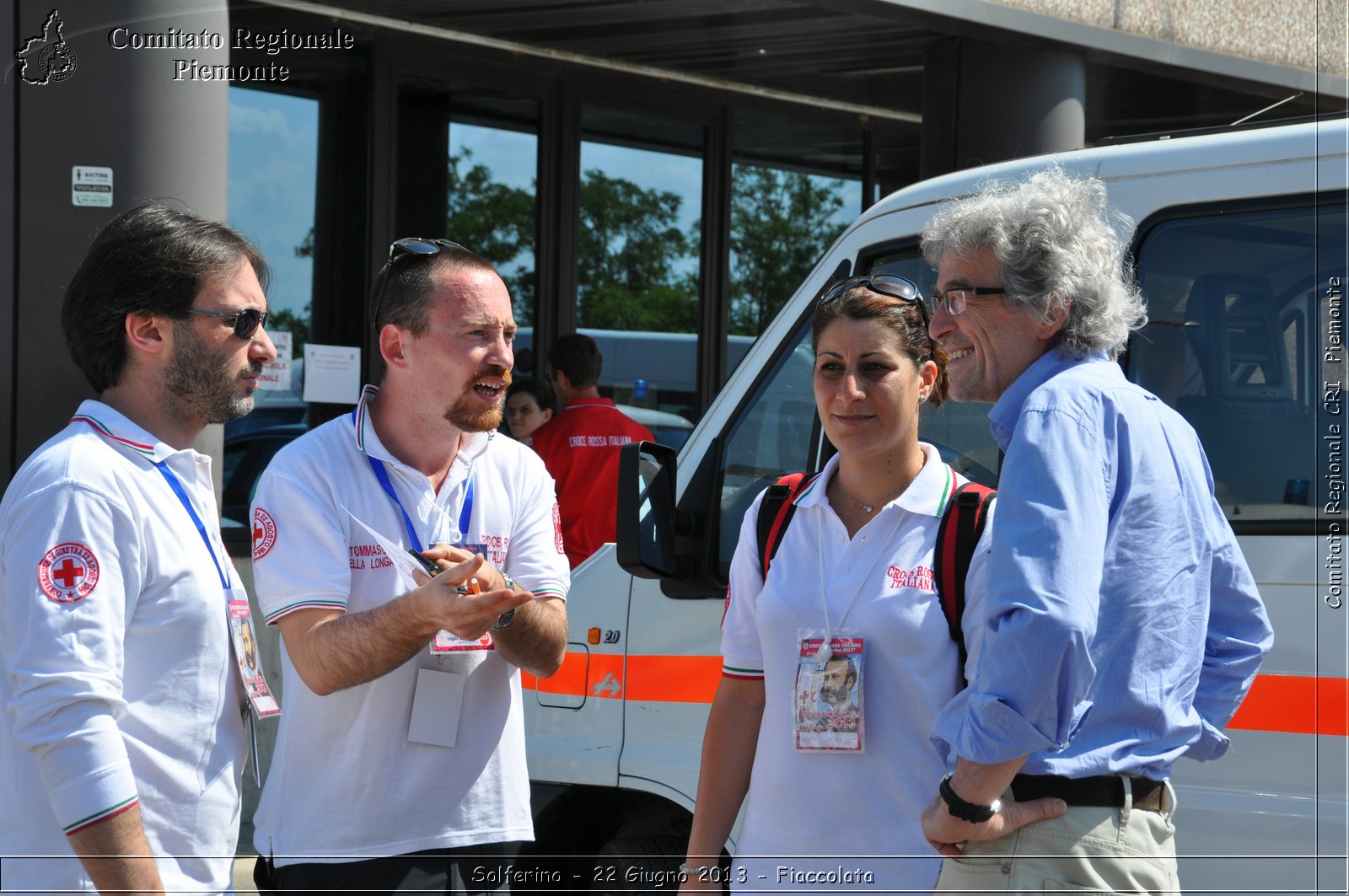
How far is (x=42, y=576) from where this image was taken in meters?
2.05

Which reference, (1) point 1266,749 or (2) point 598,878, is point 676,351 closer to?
(2) point 598,878

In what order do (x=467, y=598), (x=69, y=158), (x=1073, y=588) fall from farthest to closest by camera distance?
(x=69, y=158) → (x=467, y=598) → (x=1073, y=588)

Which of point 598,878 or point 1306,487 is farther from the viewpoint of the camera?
point 598,878

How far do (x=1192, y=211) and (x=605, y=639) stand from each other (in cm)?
192

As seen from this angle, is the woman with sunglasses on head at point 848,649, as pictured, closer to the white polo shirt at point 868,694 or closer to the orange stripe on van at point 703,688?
the white polo shirt at point 868,694

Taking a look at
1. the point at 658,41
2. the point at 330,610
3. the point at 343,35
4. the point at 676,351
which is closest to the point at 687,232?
the point at 676,351

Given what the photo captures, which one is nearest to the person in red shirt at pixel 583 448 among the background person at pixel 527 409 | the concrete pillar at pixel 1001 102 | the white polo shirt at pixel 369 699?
the background person at pixel 527 409

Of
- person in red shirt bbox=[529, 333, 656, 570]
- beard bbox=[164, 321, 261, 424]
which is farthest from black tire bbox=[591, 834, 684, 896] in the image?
person in red shirt bbox=[529, 333, 656, 570]

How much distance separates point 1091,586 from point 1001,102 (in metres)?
6.01

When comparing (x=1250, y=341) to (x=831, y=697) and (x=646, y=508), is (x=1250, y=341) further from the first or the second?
(x=646, y=508)

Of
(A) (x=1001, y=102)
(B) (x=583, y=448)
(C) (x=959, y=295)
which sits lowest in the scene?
(B) (x=583, y=448)

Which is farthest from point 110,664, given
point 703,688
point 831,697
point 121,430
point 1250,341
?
point 1250,341

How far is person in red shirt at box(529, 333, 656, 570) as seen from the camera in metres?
6.74

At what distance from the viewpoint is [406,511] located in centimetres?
267
